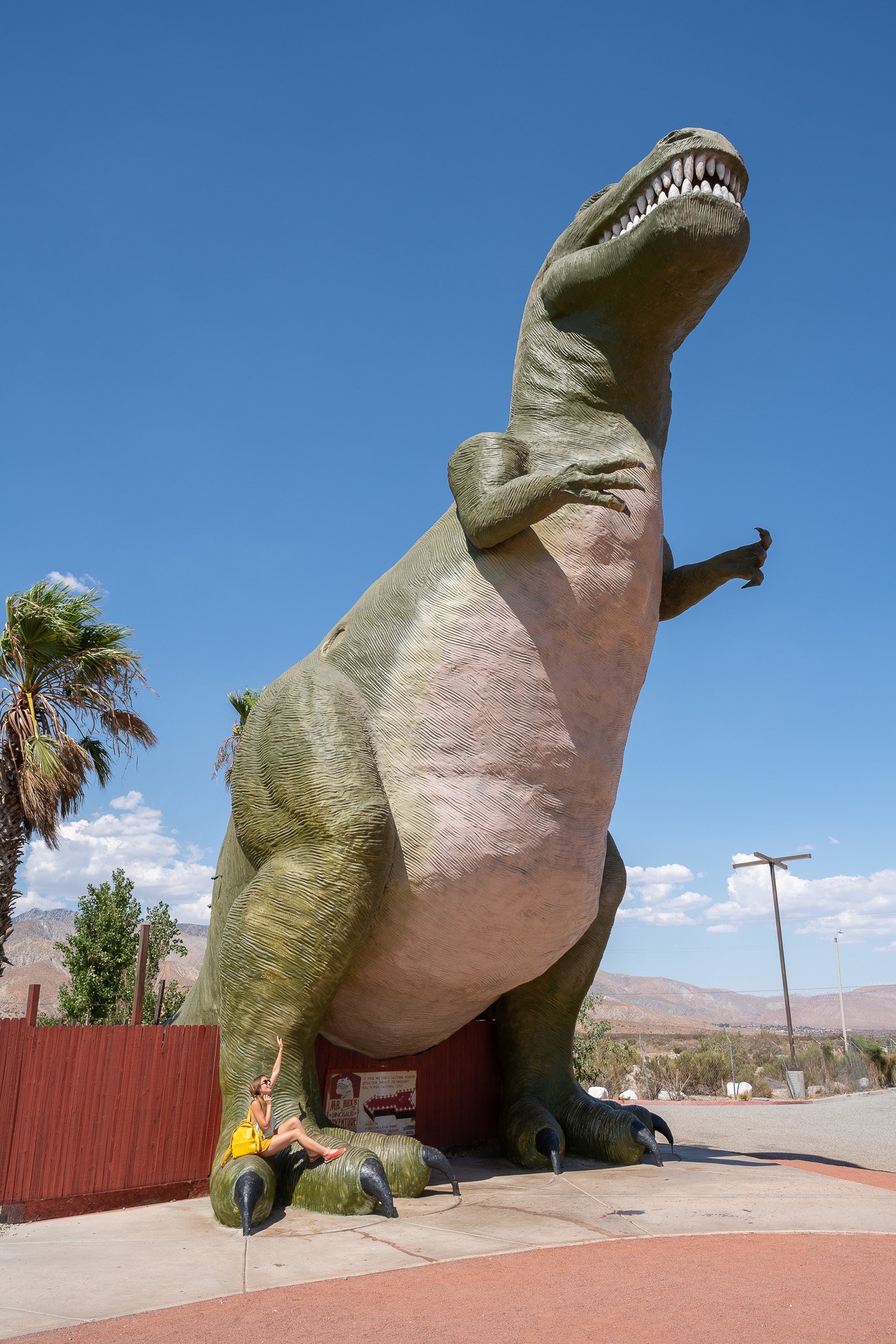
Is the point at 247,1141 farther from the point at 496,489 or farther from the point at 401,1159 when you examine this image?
the point at 496,489

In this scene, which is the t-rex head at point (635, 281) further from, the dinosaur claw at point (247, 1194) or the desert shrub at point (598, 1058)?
the desert shrub at point (598, 1058)

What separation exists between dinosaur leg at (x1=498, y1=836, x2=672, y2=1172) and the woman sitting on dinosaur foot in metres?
2.06

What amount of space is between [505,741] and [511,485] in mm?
1388

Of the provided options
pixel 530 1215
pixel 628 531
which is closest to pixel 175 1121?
pixel 530 1215

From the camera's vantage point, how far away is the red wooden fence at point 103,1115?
5258 mm

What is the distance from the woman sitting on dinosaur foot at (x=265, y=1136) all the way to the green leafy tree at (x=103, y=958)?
1073cm

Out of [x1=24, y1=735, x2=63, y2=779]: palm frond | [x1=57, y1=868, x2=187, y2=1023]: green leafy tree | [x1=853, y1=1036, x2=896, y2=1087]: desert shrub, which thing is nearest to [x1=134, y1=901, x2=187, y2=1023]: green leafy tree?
[x1=57, y1=868, x2=187, y2=1023]: green leafy tree

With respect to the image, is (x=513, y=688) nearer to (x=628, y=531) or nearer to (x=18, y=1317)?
(x=628, y=531)

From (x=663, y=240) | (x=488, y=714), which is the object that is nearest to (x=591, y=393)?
(x=663, y=240)

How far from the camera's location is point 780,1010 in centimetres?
15262

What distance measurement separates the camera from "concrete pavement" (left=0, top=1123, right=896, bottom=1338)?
3744 mm

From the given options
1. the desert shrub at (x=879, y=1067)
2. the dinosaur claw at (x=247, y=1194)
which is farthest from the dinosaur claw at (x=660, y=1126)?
the desert shrub at (x=879, y=1067)

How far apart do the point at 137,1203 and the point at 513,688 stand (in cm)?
352

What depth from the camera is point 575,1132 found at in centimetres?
679
